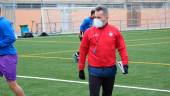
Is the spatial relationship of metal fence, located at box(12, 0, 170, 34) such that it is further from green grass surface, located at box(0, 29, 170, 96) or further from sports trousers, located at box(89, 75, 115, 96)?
sports trousers, located at box(89, 75, 115, 96)

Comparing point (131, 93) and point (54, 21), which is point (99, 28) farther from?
point (54, 21)

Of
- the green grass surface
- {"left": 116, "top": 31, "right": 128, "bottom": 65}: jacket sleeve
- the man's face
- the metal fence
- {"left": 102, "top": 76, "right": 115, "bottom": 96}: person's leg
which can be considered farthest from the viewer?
the metal fence

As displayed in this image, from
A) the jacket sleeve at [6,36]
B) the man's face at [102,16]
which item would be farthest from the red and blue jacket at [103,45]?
the jacket sleeve at [6,36]

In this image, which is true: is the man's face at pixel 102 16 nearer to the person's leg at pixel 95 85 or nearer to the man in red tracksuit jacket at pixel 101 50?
the man in red tracksuit jacket at pixel 101 50

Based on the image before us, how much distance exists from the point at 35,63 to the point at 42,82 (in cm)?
524

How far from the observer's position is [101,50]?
23.7 ft

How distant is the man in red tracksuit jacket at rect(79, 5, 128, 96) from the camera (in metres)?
7.16

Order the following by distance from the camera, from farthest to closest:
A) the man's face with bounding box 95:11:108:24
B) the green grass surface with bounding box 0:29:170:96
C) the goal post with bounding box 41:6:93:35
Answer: the goal post with bounding box 41:6:93:35
the green grass surface with bounding box 0:29:170:96
the man's face with bounding box 95:11:108:24

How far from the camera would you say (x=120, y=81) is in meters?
12.5

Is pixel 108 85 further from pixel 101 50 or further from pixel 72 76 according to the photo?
pixel 72 76

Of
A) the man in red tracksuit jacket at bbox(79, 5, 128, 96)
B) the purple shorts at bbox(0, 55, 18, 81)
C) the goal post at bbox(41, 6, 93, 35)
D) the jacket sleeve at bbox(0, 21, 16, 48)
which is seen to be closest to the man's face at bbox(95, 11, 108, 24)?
the man in red tracksuit jacket at bbox(79, 5, 128, 96)

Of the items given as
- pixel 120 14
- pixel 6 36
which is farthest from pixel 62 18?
pixel 6 36

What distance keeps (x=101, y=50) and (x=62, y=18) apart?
140 ft

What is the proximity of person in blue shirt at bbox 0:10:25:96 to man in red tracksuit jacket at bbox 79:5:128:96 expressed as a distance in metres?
1.57
